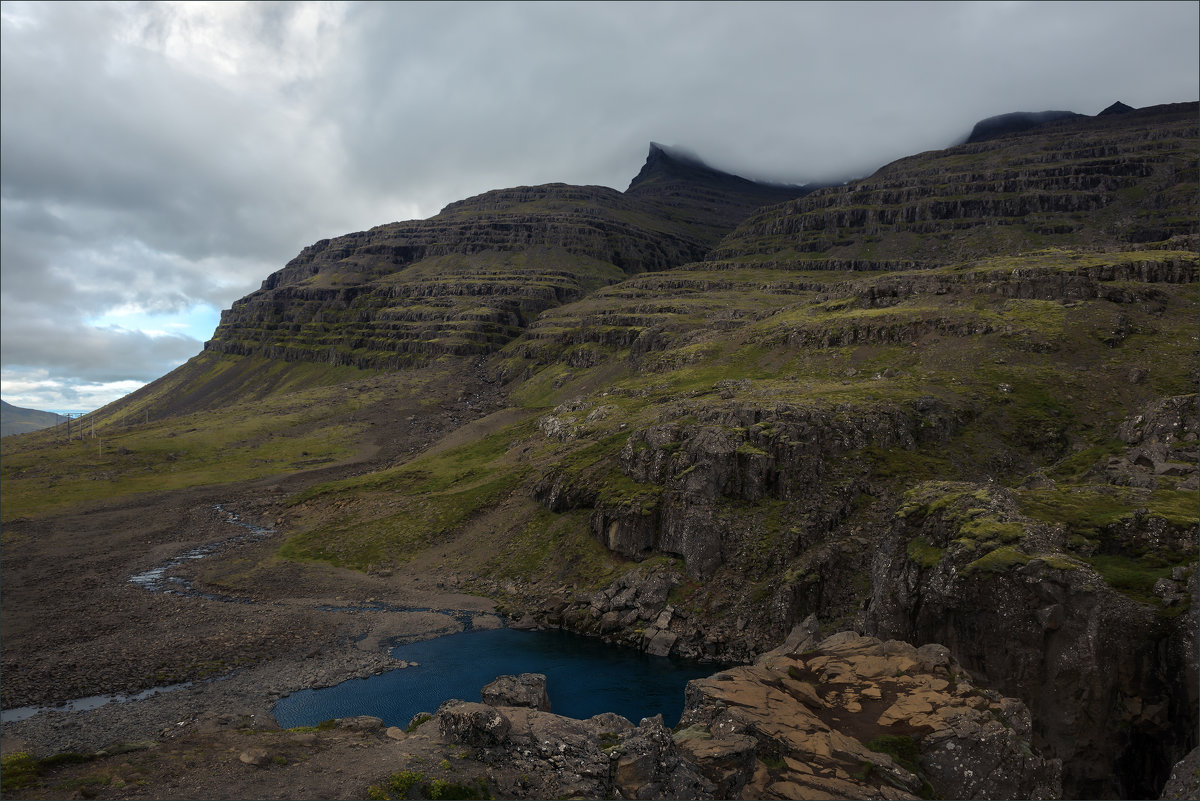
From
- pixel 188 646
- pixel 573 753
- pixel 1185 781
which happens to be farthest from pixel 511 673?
pixel 1185 781

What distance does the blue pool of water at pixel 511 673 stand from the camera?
191 ft

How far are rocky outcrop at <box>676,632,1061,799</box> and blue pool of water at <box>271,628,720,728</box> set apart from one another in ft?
76.3

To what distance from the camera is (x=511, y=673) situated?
6881cm

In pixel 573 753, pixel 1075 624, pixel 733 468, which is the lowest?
pixel 573 753

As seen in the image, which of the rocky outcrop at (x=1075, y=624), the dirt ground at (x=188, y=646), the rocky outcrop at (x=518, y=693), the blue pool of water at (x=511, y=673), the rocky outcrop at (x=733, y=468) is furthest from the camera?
the rocky outcrop at (x=733, y=468)

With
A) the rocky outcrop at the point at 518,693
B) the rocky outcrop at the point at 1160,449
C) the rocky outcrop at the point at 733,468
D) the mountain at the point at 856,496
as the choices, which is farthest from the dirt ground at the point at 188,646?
the rocky outcrop at the point at 1160,449

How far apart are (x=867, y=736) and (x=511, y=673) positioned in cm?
4666

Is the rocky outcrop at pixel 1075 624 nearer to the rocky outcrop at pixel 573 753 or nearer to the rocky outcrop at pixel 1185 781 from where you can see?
the rocky outcrop at pixel 1185 781

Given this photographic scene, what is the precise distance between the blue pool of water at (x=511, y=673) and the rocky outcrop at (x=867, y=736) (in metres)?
23.3

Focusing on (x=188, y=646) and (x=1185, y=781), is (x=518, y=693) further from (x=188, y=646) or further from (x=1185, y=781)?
(x=188, y=646)

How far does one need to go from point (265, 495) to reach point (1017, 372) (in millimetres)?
162694

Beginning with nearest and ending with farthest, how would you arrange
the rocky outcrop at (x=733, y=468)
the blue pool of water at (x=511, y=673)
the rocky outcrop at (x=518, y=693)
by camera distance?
1. the rocky outcrop at (x=518, y=693)
2. the blue pool of water at (x=511, y=673)
3. the rocky outcrop at (x=733, y=468)

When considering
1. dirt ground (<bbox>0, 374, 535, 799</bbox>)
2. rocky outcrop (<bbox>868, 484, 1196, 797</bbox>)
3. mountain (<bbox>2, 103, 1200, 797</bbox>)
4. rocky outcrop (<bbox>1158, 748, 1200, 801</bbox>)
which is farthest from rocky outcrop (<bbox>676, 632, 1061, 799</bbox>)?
dirt ground (<bbox>0, 374, 535, 799</bbox>)

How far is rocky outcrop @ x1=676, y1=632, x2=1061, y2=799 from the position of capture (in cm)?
2902
